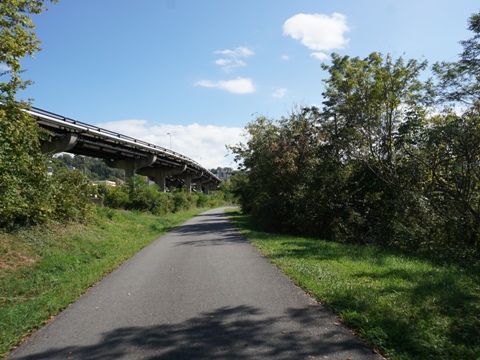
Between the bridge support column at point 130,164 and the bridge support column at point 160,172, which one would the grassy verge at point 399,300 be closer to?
the bridge support column at point 130,164

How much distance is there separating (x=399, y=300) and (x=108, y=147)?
1265 inches

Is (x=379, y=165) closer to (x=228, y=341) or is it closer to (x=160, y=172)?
(x=228, y=341)

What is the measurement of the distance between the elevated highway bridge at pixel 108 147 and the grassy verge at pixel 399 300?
11.9 m

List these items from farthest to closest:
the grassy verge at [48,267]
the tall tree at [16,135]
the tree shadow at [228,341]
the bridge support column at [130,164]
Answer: the bridge support column at [130,164]
the tall tree at [16,135]
the grassy verge at [48,267]
the tree shadow at [228,341]

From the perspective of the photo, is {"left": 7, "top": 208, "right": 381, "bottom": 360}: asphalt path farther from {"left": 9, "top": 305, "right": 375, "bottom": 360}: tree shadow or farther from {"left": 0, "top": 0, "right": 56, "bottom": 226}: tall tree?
{"left": 0, "top": 0, "right": 56, "bottom": 226}: tall tree

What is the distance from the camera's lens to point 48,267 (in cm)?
954

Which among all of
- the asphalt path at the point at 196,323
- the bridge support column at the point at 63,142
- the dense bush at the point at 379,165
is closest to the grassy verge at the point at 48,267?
the asphalt path at the point at 196,323

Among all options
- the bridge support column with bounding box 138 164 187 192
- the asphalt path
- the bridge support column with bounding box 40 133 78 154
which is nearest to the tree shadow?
the asphalt path

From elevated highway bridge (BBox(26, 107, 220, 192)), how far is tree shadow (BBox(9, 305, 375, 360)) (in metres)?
11.9

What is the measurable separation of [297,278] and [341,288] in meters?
1.15

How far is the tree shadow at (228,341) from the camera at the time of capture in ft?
13.8

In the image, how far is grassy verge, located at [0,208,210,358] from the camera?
19.3 ft

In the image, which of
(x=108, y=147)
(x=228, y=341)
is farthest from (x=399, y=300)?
(x=108, y=147)

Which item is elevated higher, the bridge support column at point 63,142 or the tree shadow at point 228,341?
the bridge support column at point 63,142
